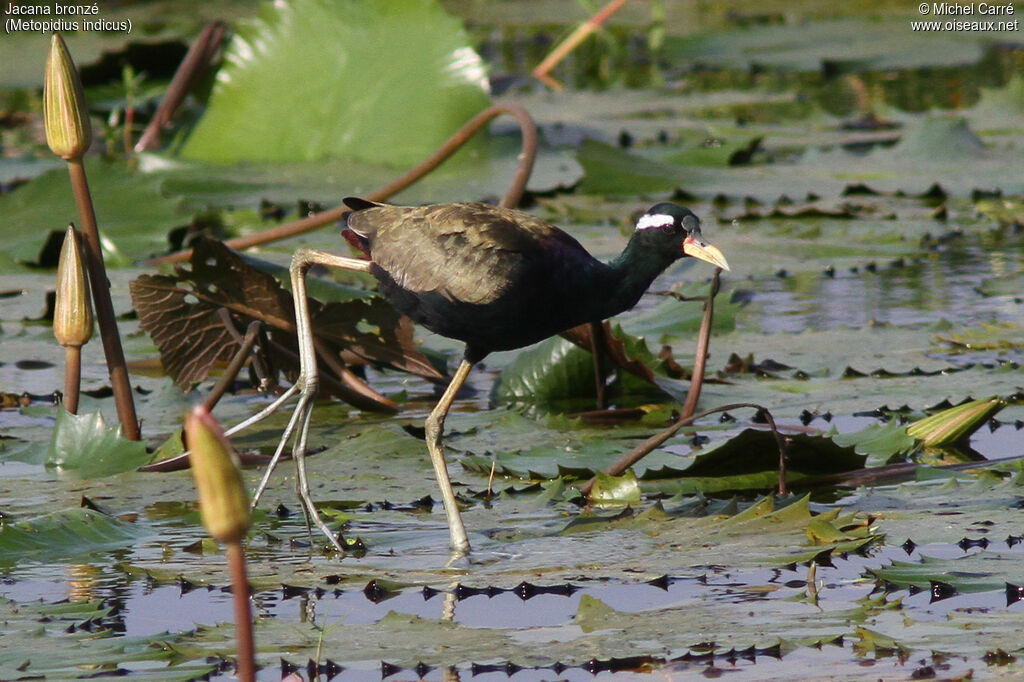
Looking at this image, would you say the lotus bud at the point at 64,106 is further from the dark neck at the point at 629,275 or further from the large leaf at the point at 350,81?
the large leaf at the point at 350,81

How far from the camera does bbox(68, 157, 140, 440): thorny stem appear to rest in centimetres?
375

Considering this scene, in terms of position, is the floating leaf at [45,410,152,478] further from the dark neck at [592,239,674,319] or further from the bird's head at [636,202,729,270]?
the bird's head at [636,202,729,270]

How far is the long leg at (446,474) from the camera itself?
3.18m

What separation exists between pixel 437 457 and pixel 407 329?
0.81 meters

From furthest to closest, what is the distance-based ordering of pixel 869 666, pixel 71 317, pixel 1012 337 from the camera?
pixel 1012 337 → pixel 71 317 → pixel 869 666

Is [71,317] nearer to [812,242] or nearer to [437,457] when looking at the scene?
[437,457]

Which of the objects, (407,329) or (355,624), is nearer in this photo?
(355,624)

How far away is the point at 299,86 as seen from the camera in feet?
23.9

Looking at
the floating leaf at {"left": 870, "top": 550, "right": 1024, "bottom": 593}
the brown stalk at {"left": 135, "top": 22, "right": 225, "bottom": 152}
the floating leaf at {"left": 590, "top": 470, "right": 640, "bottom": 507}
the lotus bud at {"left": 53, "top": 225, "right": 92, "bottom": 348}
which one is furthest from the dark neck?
the brown stalk at {"left": 135, "top": 22, "right": 225, "bottom": 152}

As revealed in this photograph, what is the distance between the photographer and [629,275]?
340 cm

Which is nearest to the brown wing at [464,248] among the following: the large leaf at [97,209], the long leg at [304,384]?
the long leg at [304,384]

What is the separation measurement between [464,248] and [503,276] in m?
0.14

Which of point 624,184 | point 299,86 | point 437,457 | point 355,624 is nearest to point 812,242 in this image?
point 624,184

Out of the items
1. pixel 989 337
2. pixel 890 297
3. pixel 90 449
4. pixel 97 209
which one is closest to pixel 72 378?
pixel 90 449
